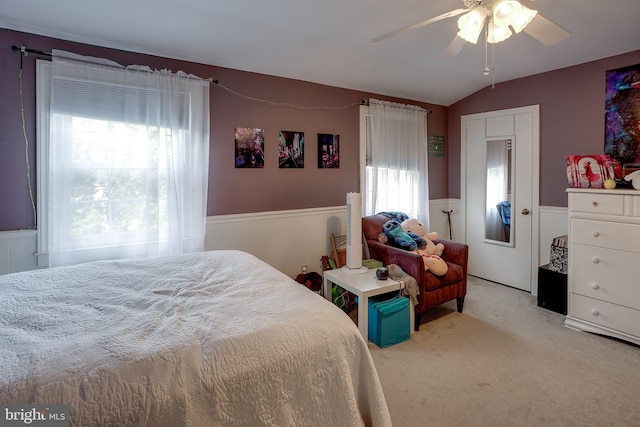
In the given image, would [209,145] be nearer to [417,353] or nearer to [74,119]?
[74,119]

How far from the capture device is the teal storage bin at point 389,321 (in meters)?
2.61

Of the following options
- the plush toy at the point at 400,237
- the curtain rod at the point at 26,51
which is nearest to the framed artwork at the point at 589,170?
the plush toy at the point at 400,237

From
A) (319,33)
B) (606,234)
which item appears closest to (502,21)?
(319,33)

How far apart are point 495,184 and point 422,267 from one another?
1.95m

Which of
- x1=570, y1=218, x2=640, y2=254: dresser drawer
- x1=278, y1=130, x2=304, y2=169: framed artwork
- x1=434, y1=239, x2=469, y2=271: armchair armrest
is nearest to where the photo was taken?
x1=570, y1=218, x2=640, y2=254: dresser drawer

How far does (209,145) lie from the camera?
3.02 meters

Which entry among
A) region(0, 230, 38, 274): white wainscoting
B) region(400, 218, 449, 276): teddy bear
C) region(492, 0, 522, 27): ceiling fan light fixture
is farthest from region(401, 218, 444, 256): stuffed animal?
region(0, 230, 38, 274): white wainscoting

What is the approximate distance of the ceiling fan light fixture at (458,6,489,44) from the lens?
1830 mm

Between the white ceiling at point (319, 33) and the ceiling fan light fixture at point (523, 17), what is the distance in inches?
30.2

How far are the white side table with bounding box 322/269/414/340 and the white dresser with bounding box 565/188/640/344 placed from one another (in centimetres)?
144

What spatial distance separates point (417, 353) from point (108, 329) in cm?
208

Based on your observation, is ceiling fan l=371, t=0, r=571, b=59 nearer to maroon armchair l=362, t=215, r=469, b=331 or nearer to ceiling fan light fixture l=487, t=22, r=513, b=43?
ceiling fan light fixture l=487, t=22, r=513, b=43

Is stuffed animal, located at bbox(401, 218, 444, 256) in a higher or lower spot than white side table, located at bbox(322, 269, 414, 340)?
higher

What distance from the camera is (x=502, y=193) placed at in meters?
4.06
